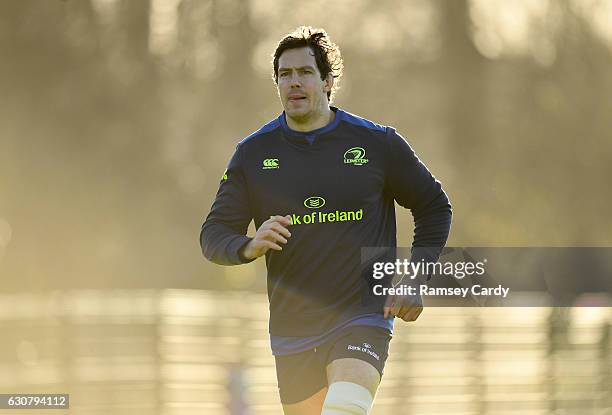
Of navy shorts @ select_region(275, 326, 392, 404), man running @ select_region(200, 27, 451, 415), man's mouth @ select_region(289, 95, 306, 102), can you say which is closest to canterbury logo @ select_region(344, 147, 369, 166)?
man running @ select_region(200, 27, 451, 415)

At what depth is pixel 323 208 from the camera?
19.1 feet

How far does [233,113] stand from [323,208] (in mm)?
16707

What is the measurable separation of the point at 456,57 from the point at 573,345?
6.64 meters

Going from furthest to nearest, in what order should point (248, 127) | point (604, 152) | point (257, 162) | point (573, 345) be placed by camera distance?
point (248, 127)
point (604, 152)
point (573, 345)
point (257, 162)

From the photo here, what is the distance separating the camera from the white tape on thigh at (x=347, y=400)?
17.5ft

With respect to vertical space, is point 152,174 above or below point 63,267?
above

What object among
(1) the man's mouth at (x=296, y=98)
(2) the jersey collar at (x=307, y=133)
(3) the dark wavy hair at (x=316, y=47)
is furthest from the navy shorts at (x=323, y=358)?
(3) the dark wavy hair at (x=316, y=47)

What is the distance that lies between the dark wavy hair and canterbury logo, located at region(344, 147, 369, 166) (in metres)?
0.36

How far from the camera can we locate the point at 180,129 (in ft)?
73.5

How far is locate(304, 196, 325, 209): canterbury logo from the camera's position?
19.2 feet

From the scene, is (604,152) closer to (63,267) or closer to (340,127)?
(63,267)

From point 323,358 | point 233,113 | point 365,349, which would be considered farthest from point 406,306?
point 233,113

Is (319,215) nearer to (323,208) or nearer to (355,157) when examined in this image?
(323,208)

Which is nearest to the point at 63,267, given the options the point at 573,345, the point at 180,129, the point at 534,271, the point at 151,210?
Answer: the point at 151,210
